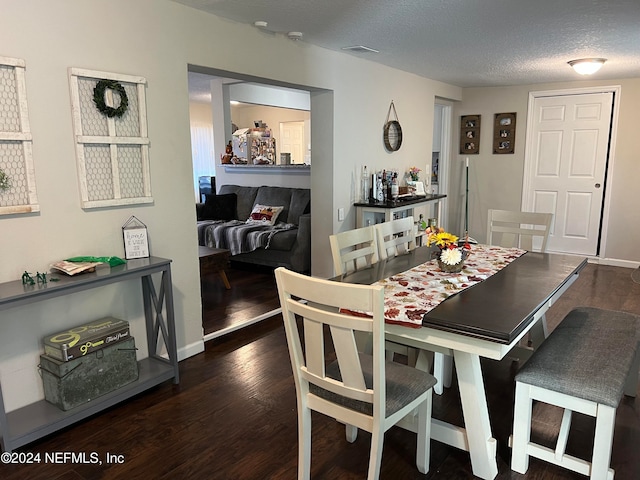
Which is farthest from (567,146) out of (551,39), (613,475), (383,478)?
(383,478)

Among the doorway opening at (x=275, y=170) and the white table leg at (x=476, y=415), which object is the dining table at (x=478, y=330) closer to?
the white table leg at (x=476, y=415)

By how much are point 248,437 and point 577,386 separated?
57.4 inches

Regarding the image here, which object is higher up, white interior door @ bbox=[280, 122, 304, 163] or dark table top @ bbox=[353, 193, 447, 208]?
white interior door @ bbox=[280, 122, 304, 163]

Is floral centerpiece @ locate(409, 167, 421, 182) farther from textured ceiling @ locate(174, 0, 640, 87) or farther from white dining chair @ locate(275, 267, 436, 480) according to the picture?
white dining chair @ locate(275, 267, 436, 480)

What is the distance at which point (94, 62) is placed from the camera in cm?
243

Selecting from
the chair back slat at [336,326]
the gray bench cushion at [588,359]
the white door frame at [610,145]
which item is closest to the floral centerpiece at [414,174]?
the white door frame at [610,145]

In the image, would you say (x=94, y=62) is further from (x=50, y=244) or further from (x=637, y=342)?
(x=637, y=342)

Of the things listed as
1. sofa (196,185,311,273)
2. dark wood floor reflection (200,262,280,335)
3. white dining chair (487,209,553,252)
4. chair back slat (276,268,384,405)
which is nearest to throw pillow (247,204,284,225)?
sofa (196,185,311,273)

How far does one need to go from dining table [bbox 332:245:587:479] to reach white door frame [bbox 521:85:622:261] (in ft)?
12.7

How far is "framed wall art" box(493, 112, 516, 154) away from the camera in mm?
6035

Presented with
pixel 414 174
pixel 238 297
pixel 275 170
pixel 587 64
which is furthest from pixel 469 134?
pixel 238 297

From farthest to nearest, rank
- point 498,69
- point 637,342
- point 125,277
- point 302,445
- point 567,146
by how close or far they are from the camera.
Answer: point 567,146
point 498,69
point 125,277
point 637,342
point 302,445

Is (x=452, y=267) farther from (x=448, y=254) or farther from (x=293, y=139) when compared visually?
(x=293, y=139)

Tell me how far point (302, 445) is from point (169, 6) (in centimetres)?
249
